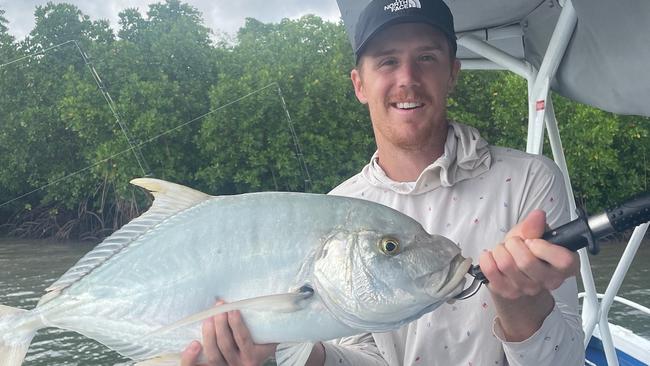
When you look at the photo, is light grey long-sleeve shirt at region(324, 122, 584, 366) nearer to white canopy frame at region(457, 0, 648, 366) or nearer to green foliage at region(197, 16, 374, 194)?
white canopy frame at region(457, 0, 648, 366)

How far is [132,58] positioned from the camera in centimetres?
2342

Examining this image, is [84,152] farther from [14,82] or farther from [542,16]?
[542,16]

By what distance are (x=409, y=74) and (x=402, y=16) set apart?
187mm

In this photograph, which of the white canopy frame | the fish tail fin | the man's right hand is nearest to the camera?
the man's right hand

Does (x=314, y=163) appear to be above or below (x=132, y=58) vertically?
below

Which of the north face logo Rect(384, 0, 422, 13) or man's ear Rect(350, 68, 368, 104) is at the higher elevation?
the north face logo Rect(384, 0, 422, 13)

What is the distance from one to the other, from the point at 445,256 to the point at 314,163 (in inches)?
787

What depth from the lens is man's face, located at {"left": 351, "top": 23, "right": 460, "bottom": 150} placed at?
209 centimetres

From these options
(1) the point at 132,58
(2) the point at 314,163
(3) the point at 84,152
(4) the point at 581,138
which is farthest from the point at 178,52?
(4) the point at 581,138

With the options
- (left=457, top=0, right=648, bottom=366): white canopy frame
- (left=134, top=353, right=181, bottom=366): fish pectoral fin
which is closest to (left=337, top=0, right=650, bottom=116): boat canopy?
(left=457, top=0, right=648, bottom=366): white canopy frame

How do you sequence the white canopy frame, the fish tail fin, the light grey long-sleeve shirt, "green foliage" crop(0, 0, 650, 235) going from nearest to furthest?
the fish tail fin → the light grey long-sleeve shirt → the white canopy frame → "green foliage" crop(0, 0, 650, 235)

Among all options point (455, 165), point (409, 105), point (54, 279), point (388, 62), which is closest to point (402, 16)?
point (388, 62)

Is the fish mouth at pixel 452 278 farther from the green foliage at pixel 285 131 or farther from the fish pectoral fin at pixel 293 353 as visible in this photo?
the green foliage at pixel 285 131

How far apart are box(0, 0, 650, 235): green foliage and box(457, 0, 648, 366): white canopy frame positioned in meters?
15.6
